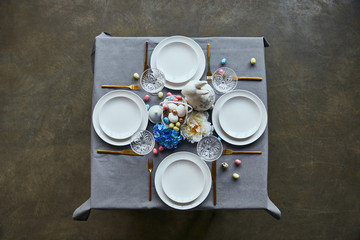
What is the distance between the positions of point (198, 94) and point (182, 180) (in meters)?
0.48

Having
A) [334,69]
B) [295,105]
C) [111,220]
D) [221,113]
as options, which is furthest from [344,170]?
[111,220]

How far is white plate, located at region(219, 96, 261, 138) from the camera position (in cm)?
139

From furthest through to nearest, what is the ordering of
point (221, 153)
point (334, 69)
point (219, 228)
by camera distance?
point (334, 69) < point (219, 228) < point (221, 153)

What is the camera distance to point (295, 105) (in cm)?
222

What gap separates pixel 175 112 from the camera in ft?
4.03

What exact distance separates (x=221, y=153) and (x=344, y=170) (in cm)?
147

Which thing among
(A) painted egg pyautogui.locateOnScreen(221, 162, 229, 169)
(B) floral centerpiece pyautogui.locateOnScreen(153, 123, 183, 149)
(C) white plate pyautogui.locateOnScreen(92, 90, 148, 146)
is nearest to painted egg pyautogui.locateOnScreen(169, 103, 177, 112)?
(B) floral centerpiece pyautogui.locateOnScreen(153, 123, 183, 149)

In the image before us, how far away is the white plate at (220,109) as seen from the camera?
1.39 m

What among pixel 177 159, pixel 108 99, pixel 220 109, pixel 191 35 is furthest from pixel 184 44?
pixel 191 35

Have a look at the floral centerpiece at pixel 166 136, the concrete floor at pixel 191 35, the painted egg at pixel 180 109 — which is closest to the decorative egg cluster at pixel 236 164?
the floral centerpiece at pixel 166 136

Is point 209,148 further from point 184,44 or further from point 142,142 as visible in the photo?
point 184,44

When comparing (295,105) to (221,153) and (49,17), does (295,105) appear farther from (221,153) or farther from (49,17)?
(49,17)

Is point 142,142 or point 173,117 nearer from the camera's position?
point 173,117

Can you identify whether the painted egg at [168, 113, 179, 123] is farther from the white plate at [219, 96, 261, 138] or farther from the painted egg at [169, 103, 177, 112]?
the white plate at [219, 96, 261, 138]
